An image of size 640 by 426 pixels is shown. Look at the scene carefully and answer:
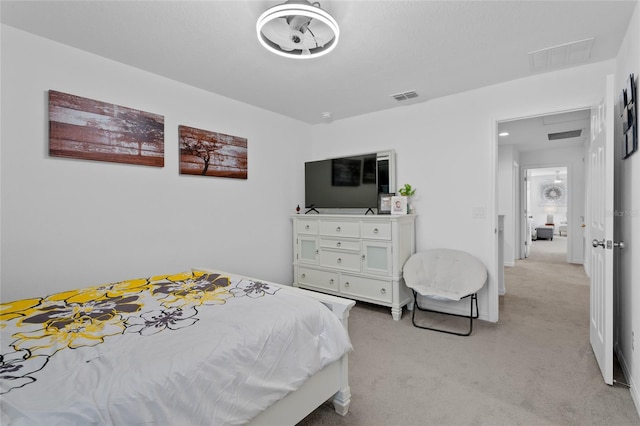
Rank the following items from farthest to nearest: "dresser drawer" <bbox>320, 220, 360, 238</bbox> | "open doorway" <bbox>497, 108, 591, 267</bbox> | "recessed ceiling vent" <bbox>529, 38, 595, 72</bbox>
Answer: "open doorway" <bbox>497, 108, 591, 267</bbox> → "dresser drawer" <bbox>320, 220, 360, 238</bbox> → "recessed ceiling vent" <bbox>529, 38, 595, 72</bbox>

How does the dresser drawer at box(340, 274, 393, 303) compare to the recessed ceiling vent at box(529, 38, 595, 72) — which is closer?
the recessed ceiling vent at box(529, 38, 595, 72)

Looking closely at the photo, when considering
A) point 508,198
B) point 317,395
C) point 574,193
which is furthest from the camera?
point 574,193

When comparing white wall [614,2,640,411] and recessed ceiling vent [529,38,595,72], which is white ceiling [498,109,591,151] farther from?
white wall [614,2,640,411]

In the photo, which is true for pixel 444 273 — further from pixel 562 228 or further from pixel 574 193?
pixel 562 228

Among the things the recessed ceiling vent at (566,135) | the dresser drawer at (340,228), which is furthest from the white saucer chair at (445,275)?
the recessed ceiling vent at (566,135)

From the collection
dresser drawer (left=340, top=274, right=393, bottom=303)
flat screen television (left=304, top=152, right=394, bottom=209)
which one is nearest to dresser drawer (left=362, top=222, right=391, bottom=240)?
flat screen television (left=304, top=152, right=394, bottom=209)

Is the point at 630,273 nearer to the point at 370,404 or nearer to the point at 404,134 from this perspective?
the point at 370,404

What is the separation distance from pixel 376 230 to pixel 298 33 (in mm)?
2093

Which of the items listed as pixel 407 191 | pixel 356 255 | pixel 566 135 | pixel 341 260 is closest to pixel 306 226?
pixel 341 260

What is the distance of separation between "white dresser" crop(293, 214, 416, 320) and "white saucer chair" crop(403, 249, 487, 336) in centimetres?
17

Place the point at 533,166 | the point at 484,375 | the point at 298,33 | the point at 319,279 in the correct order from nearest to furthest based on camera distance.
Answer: the point at 298,33, the point at 484,375, the point at 319,279, the point at 533,166

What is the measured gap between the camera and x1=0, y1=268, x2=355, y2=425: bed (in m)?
0.95

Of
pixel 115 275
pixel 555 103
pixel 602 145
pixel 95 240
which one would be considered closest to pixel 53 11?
pixel 95 240

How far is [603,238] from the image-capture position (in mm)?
2084
